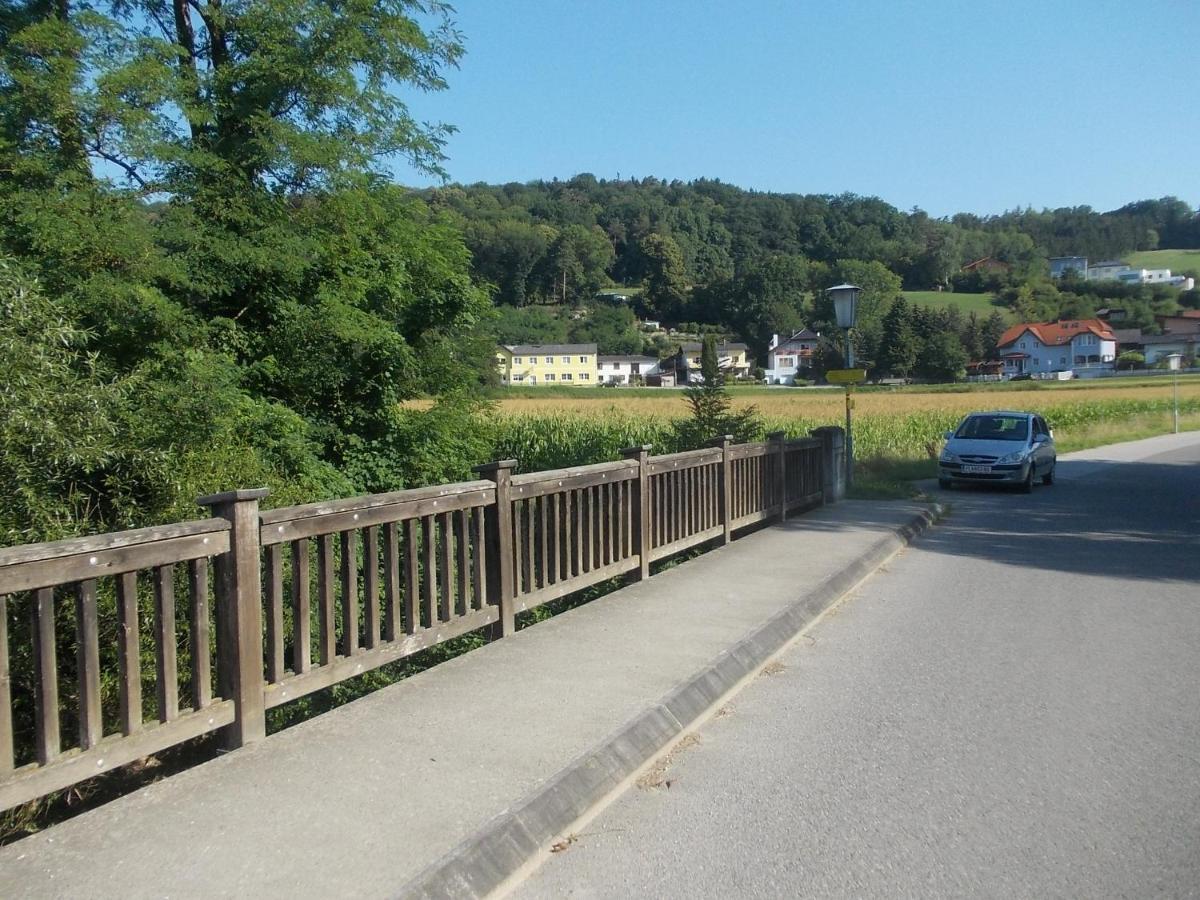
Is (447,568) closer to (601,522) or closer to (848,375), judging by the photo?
(601,522)

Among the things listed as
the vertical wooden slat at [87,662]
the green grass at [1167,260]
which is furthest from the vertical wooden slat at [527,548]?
the green grass at [1167,260]

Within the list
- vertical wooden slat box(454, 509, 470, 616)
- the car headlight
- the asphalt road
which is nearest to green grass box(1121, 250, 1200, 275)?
the car headlight

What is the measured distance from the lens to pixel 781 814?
4.49m

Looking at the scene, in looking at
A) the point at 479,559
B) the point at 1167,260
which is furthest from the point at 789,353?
the point at 479,559

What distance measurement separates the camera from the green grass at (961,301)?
12443cm

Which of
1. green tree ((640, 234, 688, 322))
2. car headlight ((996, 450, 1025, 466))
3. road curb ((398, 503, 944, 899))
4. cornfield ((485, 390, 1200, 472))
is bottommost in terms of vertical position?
road curb ((398, 503, 944, 899))

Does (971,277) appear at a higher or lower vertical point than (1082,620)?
higher

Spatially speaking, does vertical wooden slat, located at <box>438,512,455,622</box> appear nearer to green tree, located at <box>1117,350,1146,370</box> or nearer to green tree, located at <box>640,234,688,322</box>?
green tree, located at <box>1117,350,1146,370</box>

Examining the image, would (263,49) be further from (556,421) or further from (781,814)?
(556,421)

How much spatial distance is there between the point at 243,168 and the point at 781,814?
35.4ft

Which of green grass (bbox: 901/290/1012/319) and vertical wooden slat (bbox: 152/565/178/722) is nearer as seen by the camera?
vertical wooden slat (bbox: 152/565/178/722)

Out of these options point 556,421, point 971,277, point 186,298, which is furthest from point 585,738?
point 971,277

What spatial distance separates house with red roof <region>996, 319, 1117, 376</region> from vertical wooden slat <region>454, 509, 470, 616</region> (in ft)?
359

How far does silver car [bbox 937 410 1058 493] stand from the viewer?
2066cm
